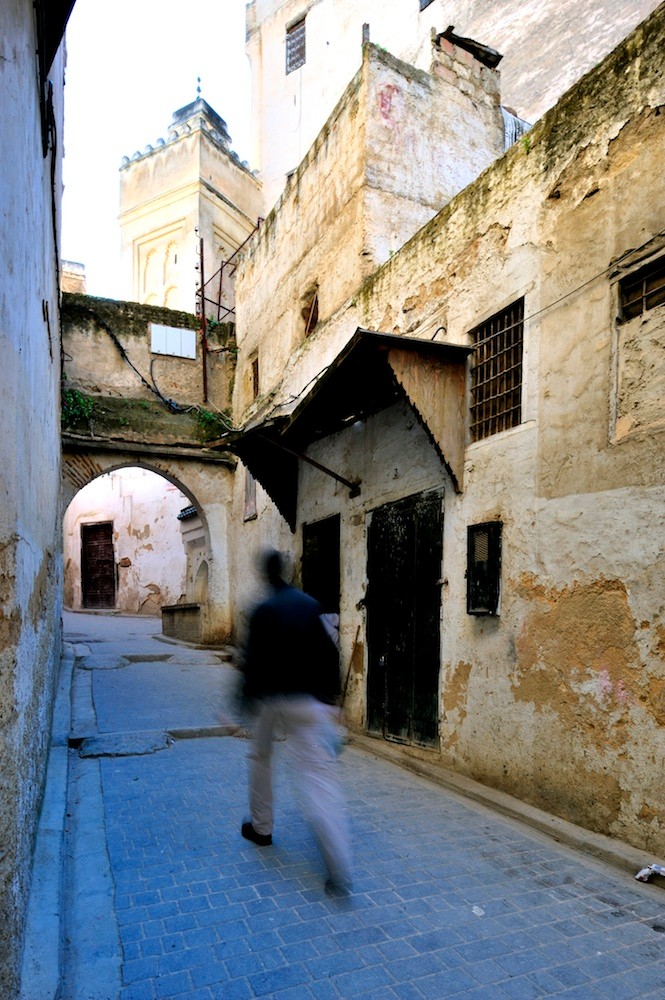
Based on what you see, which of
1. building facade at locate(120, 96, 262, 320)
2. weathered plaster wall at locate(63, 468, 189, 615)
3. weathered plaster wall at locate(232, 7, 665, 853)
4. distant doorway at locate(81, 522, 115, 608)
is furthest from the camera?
distant doorway at locate(81, 522, 115, 608)

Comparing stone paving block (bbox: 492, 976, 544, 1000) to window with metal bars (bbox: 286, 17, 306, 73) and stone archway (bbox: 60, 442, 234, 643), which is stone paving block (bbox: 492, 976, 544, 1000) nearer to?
stone archway (bbox: 60, 442, 234, 643)

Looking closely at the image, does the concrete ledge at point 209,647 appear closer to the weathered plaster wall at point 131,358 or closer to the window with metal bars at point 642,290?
the weathered plaster wall at point 131,358

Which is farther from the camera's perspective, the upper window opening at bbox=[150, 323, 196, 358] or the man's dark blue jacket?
the upper window opening at bbox=[150, 323, 196, 358]

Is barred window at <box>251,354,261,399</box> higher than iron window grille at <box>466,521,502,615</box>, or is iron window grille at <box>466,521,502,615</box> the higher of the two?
barred window at <box>251,354,261,399</box>

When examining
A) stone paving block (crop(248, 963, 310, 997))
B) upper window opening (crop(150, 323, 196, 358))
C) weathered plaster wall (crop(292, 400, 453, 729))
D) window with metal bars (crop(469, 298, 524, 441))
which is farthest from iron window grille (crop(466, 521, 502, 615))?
upper window opening (crop(150, 323, 196, 358))

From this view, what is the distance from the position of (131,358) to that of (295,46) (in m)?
12.6

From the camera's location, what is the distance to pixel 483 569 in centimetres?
518

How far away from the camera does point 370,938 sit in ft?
9.57

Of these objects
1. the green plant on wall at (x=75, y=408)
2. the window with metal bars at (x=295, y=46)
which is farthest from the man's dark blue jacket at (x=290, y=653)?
the window with metal bars at (x=295, y=46)

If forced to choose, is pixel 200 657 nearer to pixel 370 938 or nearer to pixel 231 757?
pixel 231 757

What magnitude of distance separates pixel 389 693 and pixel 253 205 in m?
18.4

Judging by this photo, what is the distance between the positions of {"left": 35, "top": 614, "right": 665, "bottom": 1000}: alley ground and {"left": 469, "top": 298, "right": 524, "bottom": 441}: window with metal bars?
9.61ft

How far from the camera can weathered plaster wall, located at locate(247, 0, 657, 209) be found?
15.2m

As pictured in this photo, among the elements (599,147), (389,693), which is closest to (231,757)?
(389,693)
